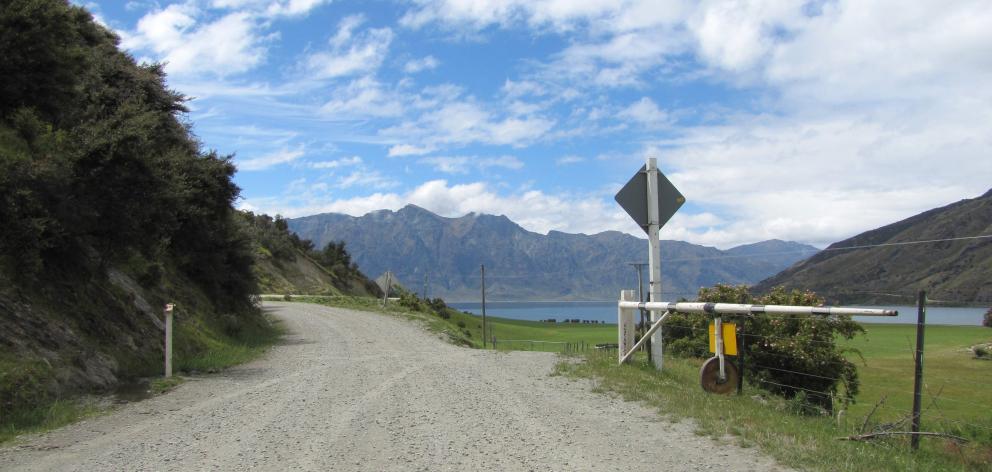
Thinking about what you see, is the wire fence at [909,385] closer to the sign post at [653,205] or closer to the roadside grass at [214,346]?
the sign post at [653,205]

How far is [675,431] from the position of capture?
702 cm

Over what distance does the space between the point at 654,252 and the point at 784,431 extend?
541 centimetres

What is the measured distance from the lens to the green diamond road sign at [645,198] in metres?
11.9

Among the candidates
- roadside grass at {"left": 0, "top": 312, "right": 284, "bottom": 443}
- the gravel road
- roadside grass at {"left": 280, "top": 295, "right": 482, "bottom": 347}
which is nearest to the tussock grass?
roadside grass at {"left": 0, "top": 312, "right": 284, "bottom": 443}

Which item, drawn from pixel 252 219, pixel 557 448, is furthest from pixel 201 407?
pixel 252 219

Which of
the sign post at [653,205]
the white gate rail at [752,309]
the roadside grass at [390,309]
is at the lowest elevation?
the roadside grass at [390,309]

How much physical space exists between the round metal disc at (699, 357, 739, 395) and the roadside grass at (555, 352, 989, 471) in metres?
0.18

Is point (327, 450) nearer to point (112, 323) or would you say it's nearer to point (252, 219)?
point (112, 323)

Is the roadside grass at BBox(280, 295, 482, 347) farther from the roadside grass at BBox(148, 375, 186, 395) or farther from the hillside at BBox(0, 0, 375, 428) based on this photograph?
the roadside grass at BBox(148, 375, 186, 395)

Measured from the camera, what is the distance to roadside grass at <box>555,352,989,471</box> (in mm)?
5676

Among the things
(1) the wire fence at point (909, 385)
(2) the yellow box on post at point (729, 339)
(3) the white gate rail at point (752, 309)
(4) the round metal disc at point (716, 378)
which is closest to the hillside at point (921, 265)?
(1) the wire fence at point (909, 385)

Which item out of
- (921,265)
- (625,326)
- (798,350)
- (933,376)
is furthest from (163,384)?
(921,265)

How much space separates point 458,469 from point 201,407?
4.97 meters

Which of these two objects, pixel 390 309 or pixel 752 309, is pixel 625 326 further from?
pixel 390 309
